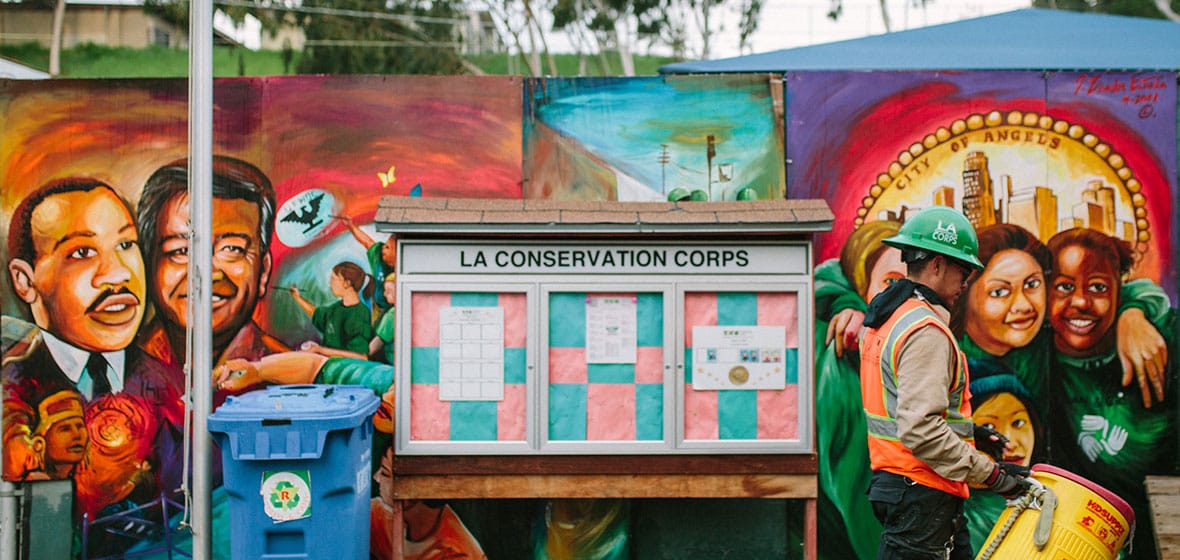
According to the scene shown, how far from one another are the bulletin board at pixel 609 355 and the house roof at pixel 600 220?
150 millimetres

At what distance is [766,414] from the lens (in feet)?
17.1

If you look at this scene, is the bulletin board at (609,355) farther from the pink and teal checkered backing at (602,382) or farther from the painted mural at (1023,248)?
the painted mural at (1023,248)

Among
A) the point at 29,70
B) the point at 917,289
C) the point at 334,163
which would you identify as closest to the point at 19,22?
the point at 29,70

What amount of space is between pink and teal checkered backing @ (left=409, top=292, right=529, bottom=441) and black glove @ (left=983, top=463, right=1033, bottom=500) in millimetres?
2421

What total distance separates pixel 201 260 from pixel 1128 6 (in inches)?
991

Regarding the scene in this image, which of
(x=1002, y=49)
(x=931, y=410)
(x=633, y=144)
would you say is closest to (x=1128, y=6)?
(x=1002, y=49)

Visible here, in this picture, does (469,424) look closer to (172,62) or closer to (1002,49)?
(1002,49)

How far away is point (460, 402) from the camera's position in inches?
204

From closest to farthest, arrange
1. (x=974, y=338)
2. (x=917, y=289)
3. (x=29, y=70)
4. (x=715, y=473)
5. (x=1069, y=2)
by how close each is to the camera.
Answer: (x=917, y=289)
(x=715, y=473)
(x=974, y=338)
(x=29, y=70)
(x=1069, y=2)

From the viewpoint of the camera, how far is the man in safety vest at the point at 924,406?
3.41 meters

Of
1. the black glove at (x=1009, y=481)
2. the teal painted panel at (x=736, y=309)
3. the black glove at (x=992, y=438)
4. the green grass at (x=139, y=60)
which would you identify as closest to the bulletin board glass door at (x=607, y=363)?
the teal painted panel at (x=736, y=309)

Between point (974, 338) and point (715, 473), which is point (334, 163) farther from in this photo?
point (974, 338)

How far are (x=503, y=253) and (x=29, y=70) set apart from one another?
3.88 meters

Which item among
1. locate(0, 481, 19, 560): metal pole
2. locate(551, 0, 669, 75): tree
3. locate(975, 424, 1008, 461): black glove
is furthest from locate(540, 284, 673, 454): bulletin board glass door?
locate(551, 0, 669, 75): tree
